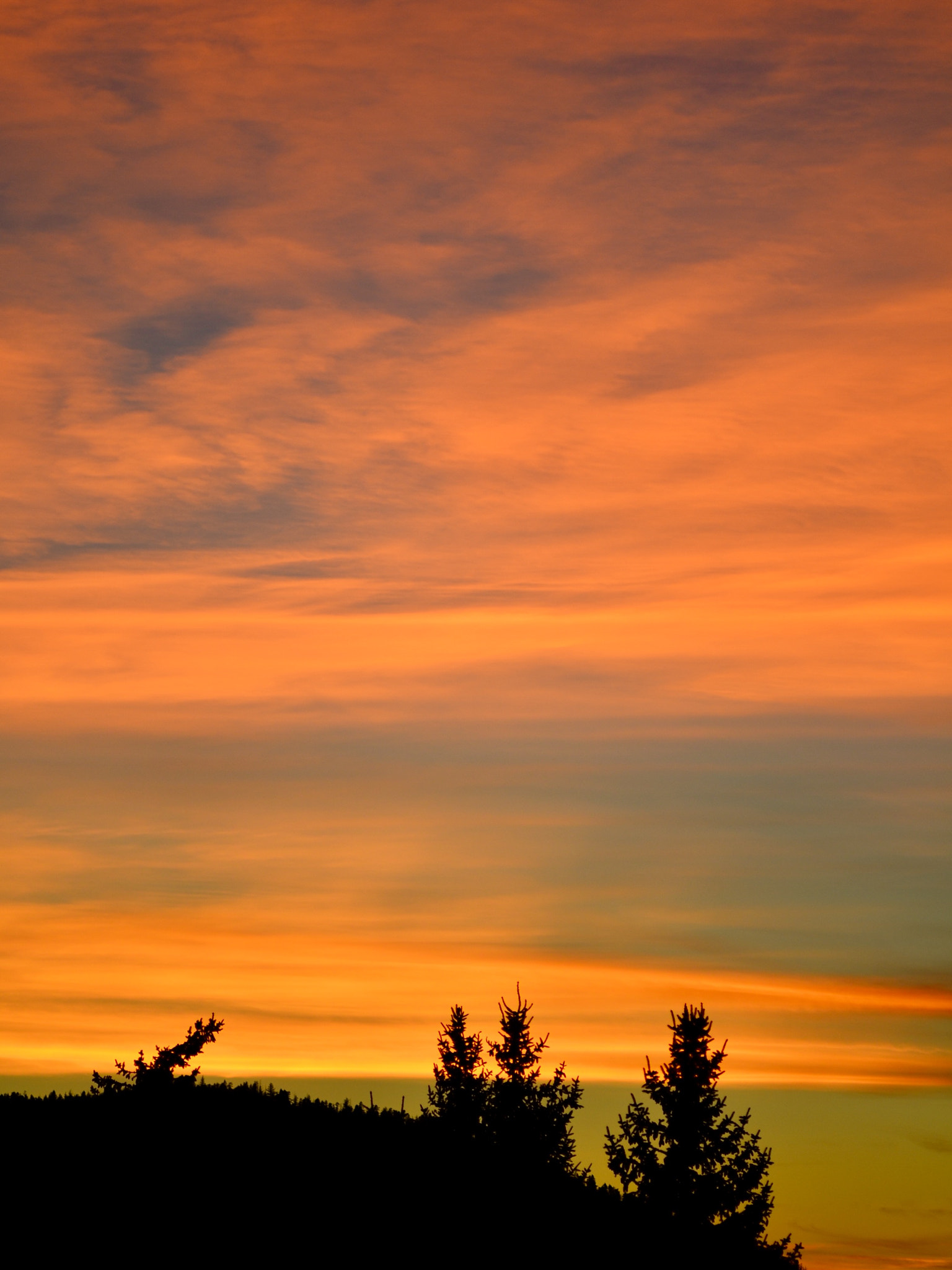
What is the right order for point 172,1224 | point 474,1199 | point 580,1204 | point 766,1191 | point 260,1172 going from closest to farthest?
1. point 172,1224
2. point 260,1172
3. point 474,1199
4. point 580,1204
5. point 766,1191

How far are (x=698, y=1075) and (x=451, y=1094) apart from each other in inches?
583

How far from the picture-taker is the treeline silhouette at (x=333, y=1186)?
28.3 meters

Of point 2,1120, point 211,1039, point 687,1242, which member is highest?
point 211,1039

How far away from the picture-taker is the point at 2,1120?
33.7m

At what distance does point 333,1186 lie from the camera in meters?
32.3

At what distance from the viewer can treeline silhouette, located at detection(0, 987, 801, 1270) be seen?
93.0ft

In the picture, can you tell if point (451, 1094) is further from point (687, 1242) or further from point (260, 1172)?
point (260, 1172)

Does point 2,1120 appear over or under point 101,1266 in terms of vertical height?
over

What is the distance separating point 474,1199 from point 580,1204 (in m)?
7.04

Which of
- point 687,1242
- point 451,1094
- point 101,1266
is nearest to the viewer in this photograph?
point 101,1266

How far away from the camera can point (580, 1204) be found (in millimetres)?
39969

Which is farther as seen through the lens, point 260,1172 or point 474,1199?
point 474,1199

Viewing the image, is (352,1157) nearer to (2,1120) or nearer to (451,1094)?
(2,1120)

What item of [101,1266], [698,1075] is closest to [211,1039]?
[101,1266]
